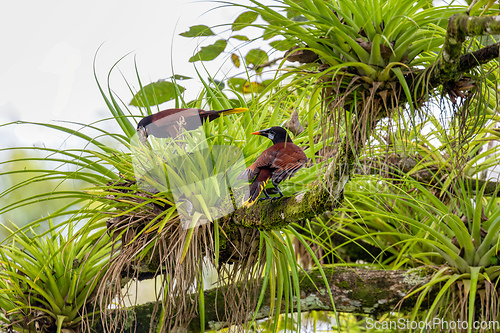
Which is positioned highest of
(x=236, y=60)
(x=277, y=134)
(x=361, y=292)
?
(x=236, y=60)

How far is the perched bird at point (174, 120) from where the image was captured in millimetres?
1380

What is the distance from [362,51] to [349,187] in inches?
30.8

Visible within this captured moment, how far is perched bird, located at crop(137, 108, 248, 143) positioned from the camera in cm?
138

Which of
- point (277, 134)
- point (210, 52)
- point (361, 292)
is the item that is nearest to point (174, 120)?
point (277, 134)

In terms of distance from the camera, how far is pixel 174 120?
4.55 feet

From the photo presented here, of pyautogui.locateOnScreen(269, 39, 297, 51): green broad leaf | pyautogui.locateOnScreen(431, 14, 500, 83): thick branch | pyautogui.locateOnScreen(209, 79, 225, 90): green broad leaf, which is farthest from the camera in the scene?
pyautogui.locateOnScreen(209, 79, 225, 90): green broad leaf

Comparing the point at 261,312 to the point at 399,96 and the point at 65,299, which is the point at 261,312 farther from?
the point at 399,96

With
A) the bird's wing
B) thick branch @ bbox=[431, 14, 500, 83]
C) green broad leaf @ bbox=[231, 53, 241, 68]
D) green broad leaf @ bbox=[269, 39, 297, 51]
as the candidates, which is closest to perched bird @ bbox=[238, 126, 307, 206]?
the bird's wing

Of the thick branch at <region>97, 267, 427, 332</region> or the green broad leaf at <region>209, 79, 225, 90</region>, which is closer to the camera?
the green broad leaf at <region>209, 79, 225, 90</region>

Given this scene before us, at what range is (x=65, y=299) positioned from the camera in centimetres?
169

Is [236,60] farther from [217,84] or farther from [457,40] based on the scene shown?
[457,40]

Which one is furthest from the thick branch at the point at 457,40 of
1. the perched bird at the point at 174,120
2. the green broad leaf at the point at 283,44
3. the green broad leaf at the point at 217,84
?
the green broad leaf at the point at 217,84

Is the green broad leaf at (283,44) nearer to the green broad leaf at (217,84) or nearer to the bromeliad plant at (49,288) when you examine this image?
the green broad leaf at (217,84)

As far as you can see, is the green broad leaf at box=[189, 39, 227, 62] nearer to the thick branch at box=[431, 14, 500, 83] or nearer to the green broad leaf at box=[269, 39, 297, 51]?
the green broad leaf at box=[269, 39, 297, 51]
